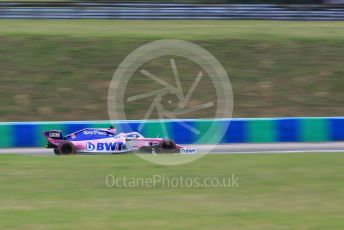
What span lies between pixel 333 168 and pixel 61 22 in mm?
18001

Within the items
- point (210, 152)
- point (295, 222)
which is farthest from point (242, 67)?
point (295, 222)

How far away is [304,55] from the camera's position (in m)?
21.0

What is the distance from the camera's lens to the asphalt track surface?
515 inches

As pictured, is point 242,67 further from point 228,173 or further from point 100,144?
point 228,173

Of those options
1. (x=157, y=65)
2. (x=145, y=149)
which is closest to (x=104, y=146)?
(x=145, y=149)

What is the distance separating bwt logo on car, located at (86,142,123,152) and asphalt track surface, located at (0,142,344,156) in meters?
0.87

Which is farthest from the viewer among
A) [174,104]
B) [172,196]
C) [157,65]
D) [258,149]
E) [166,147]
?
[157,65]

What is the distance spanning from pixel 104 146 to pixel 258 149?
2905 mm

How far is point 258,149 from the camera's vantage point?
13.5 metres

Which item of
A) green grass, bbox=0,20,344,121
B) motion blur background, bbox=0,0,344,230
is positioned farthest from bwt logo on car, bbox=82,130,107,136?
green grass, bbox=0,20,344,121

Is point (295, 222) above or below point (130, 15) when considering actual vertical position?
below

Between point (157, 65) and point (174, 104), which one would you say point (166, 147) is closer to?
point (174, 104)

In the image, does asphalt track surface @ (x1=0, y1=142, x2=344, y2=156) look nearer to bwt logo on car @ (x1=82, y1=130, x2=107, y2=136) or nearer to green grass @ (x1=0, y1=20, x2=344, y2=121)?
bwt logo on car @ (x1=82, y1=130, x2=107, y2=136)

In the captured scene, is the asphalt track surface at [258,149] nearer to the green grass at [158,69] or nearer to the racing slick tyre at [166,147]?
the racing slick tyre at [166,147]
